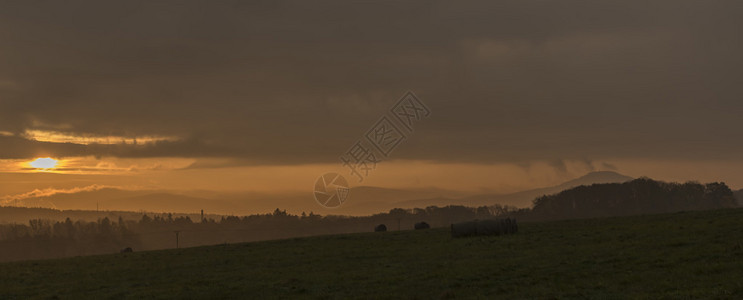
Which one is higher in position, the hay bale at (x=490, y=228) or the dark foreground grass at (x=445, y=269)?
the hay bale at (x=490, y=228)

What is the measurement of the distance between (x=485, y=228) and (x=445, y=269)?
18.9 metres

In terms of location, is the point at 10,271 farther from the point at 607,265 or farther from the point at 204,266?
the point at 607,265

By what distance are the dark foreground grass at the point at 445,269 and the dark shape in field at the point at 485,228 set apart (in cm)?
122

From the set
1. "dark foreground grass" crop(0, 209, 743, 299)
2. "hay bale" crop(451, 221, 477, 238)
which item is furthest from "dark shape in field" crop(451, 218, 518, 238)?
"dark foreground grass" crop(0, 209, 743, 299)

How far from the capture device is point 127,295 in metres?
32.4

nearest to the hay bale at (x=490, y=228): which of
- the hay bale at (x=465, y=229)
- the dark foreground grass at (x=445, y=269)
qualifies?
the hay bale at (x=465, y=229)

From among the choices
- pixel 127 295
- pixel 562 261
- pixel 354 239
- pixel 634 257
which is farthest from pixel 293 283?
pixel 354 239

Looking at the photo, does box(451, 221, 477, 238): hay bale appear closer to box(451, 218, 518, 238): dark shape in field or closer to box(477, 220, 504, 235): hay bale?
box(451, 218, 518, 238): dark shape in field

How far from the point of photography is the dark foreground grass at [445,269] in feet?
81.1

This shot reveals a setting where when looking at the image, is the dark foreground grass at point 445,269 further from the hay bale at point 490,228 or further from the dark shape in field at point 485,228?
the hay bale at point 490,228

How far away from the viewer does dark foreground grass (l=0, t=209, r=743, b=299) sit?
974 inches

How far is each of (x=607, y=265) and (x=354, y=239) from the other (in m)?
30.7

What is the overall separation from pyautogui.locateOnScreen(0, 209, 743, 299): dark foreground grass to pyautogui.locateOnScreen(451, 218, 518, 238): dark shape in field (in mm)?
1223

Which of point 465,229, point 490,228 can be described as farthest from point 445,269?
point 490,228
